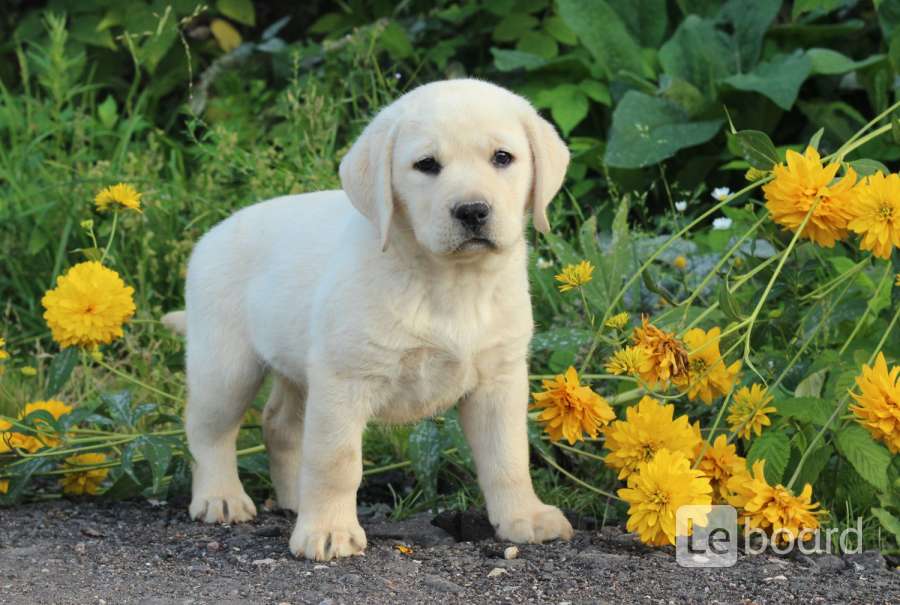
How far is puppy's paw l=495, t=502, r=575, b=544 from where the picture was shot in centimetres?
385

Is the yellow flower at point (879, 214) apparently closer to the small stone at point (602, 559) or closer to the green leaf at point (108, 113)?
the small stone at point (602, 559)

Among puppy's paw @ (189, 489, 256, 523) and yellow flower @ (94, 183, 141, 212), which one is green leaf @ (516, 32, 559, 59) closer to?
yellow flower @ (94, 183, 141, 212)

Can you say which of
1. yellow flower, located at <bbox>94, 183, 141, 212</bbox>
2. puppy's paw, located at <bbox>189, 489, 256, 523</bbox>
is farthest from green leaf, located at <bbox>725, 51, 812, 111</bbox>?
puppy's paw, located at <bbox>189, 489, 256, 523</bbox>

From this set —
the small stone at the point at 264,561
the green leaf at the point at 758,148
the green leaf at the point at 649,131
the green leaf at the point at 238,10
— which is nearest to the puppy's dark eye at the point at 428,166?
the green leaf at the point at 758,148

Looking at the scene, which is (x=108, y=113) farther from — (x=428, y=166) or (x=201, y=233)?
(x=428, y=166)

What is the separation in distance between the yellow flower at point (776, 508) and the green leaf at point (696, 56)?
3199mm

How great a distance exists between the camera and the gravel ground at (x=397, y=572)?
3371mm

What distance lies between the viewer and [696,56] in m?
6.55

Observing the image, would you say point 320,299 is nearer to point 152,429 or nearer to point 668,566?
point 668,566

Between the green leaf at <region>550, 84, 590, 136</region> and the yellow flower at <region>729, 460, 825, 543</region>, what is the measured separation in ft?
9.87

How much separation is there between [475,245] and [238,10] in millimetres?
4692

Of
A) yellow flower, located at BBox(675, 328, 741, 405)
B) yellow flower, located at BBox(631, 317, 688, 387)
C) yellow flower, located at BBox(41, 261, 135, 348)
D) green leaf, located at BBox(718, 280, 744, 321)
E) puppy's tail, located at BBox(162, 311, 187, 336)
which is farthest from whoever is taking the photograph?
puppy's tail, located at BBox(162, 311, 187, 336)

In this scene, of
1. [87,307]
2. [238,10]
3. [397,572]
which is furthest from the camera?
[238,10]

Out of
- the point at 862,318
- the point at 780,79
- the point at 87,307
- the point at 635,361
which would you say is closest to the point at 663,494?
the point at 635,361
